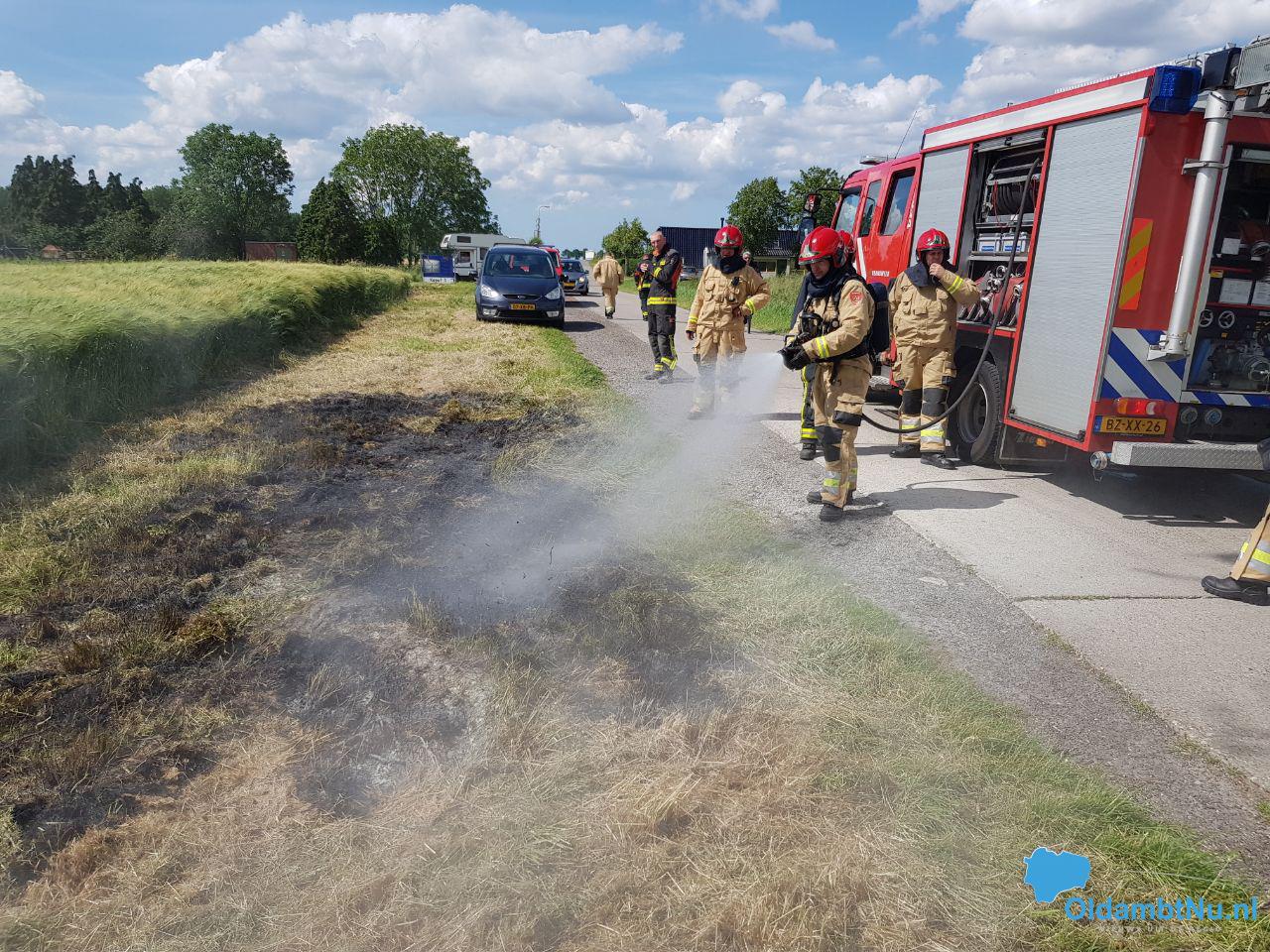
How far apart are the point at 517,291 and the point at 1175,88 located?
14.0m

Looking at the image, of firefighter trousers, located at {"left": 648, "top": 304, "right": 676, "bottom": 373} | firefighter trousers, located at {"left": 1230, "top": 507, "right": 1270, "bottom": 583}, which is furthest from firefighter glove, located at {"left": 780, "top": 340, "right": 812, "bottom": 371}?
firefighter trousers, located at {"left": 648, "top": 304, "right": 676, "bottom": 373}

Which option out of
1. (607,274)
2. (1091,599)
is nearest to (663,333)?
(1091,599)

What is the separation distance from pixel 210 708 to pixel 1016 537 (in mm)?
4783

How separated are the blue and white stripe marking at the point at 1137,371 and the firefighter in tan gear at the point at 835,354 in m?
1.59

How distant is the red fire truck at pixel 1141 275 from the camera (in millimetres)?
5508

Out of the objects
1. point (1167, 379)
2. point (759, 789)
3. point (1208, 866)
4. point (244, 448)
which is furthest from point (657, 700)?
point (244, 448)

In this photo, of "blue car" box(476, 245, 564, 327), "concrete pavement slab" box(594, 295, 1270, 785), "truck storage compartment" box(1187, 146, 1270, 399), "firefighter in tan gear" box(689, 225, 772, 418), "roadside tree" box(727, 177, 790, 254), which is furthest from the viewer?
"roadside tree" box(727, 177, 790, 254)

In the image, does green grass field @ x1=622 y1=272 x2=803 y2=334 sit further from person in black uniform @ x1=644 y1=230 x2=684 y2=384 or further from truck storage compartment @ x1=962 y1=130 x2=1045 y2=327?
truck storage compartment @ x1=962 y1=130 x2=1045 y2=327

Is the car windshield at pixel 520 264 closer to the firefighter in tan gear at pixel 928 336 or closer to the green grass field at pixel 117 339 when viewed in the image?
the green grass field at pixel 117 339

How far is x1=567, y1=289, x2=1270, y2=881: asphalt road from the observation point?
127 inches

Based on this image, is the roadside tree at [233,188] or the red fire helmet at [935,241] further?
the roadside tree at [233,188]

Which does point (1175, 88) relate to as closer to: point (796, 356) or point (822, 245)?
point (822, 245)

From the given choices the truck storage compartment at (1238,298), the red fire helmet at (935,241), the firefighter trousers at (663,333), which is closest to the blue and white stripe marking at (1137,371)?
the truck storage compartment at (1238,298)

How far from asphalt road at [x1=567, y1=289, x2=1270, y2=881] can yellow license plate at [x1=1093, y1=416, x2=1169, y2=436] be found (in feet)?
2.17
